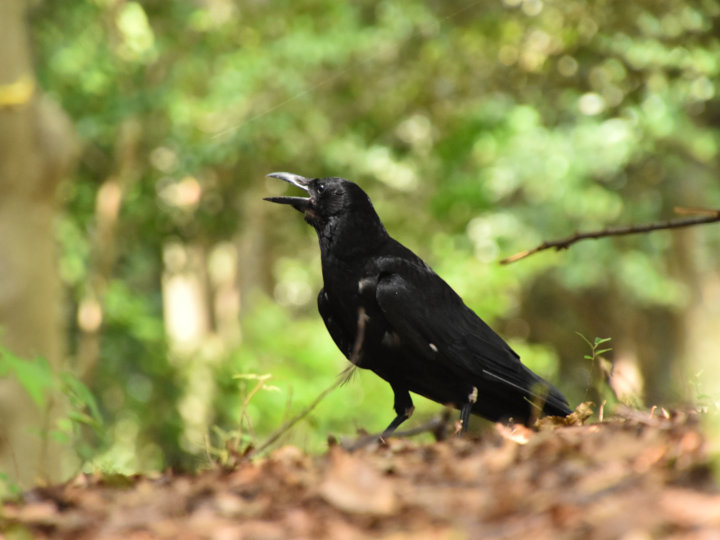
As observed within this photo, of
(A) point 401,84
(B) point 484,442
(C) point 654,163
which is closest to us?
(B) point 484,442

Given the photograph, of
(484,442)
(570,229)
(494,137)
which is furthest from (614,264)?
(484,442)

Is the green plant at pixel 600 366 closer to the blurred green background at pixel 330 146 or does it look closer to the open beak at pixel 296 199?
the open beak at pixel 296 199

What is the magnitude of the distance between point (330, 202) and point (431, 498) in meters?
2.43

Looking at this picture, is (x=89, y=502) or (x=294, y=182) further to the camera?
(x=294, y=182)

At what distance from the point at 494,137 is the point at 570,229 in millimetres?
4980

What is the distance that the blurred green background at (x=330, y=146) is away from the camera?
11.3 meters

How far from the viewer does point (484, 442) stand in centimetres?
275

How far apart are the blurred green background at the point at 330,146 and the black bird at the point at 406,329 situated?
5846 millimetres

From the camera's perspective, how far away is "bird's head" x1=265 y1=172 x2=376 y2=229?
4141mm

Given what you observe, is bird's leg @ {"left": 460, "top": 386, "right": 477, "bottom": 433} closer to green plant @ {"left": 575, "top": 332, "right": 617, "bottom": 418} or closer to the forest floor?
green plant @ {"left": 575, "top": 332, "right": 617, "bottom": 418}

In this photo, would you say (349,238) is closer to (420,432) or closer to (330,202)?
(330,202)

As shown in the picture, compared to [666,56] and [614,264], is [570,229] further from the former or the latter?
[666,56]

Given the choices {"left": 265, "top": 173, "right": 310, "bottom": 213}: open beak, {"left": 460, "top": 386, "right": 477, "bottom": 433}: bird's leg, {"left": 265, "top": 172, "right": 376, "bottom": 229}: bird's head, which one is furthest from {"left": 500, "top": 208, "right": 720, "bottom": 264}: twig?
{"left": 265, "top": 173, "right": 310, "bottom": 213}: open beak

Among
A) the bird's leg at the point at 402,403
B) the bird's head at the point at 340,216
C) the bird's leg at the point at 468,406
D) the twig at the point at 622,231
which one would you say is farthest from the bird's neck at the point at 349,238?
the twig at the point at 622,231
